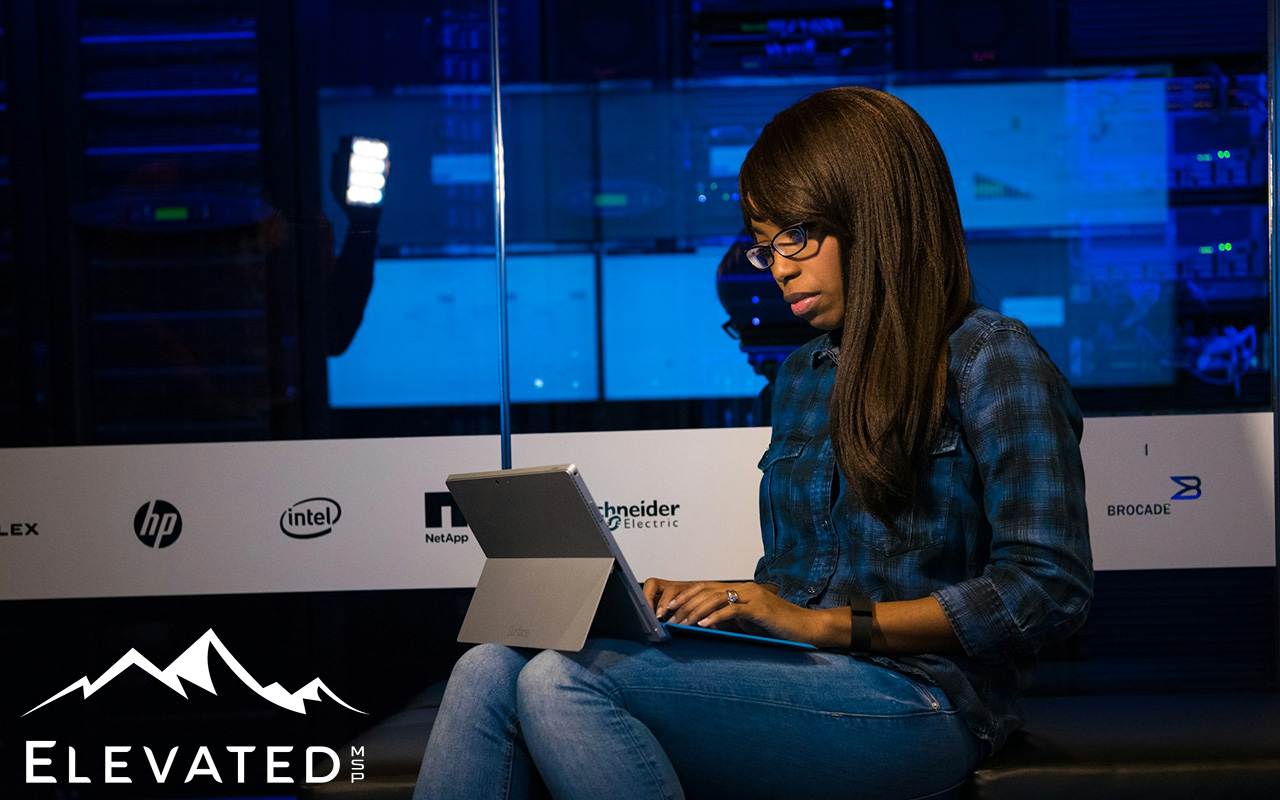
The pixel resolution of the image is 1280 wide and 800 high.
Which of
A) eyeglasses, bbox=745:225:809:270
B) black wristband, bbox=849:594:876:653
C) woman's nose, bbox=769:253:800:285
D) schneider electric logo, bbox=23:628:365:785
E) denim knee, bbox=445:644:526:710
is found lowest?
schneider electric logo, bbox=23:628:365:785

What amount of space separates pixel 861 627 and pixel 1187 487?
1693 millimetres

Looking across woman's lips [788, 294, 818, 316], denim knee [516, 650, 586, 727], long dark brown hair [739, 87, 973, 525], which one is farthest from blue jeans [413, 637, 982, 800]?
woman's lips [788, 294, 818, 316]

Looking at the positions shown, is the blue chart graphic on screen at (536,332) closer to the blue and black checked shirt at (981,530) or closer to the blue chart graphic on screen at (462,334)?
the blue chart graphic on screen at (462,334)

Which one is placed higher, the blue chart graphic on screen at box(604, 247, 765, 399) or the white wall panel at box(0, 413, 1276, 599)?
the blue chart graphic on screen at box(604, 247, 765, 399)

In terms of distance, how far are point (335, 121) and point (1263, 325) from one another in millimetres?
2217

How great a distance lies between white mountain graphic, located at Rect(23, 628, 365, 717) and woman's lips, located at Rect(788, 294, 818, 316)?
176cm

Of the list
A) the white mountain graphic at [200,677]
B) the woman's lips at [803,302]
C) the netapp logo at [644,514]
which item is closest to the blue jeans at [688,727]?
the woman's lips at [803,302]

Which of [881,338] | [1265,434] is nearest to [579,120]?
[881,338]

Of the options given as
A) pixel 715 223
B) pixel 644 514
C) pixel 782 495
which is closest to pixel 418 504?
pixel 644 514

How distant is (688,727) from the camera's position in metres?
1.15

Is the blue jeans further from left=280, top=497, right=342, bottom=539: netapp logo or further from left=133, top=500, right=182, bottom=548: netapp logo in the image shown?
left=133, top=500, right=182, bottom=548: netapp logo

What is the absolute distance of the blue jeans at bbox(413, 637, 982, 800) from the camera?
3.67 ft

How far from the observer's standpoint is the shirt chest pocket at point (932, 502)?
4.25 ft

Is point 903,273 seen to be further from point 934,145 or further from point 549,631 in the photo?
point 549,631
